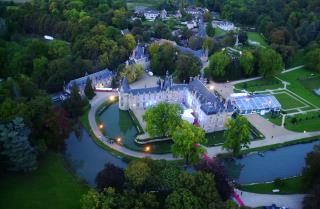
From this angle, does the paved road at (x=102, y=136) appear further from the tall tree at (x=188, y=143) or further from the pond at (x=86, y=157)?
the tall tree at (x=188, y=143)

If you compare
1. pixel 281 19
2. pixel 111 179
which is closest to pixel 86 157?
pixel 111 179

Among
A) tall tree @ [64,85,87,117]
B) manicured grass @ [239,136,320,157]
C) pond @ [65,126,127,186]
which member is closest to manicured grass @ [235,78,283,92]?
manicured grass @ [239,136,320,157]

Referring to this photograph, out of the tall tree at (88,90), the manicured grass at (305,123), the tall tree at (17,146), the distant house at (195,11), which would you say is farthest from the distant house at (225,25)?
the tall tree at (17,146)

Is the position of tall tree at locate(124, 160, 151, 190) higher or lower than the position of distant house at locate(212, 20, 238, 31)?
lower

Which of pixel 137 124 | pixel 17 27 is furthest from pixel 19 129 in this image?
pixel 17 27

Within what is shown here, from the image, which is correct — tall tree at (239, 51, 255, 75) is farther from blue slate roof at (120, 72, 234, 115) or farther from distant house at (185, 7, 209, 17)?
distant house at (185, 7, 209, 17)
